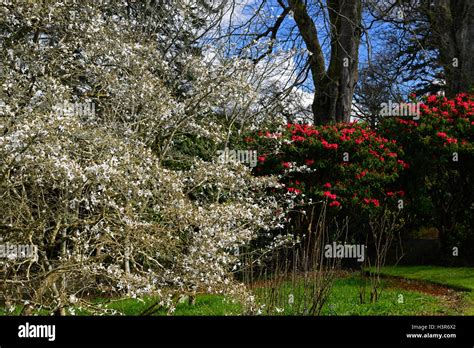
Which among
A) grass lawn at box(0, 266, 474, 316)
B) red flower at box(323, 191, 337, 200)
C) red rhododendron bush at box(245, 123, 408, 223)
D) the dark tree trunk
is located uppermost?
the dark tree trunk

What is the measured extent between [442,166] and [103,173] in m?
7.14

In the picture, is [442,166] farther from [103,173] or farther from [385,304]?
[103,173]

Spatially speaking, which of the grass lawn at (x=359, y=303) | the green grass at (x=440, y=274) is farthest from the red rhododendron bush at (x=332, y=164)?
the grass lawn at (x=359, y=303)

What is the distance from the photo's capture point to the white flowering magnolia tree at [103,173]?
538 centimetres

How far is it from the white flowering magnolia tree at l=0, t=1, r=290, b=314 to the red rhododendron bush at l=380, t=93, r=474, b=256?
2.99 metres

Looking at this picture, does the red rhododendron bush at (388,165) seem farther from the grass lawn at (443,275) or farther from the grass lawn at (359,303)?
the grass lawn at (359,303)

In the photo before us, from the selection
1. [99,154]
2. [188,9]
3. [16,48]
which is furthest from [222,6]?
[99,154]

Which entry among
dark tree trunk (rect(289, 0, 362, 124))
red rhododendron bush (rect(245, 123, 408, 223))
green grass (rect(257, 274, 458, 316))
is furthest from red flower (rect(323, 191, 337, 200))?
dark tree trunk (rect(289, 0, 362, 124))

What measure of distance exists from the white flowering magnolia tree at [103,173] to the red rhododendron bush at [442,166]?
299 centimetres

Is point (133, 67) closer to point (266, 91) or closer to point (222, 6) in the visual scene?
point (222, 6)

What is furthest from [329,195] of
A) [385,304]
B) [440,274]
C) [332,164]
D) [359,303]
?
[385,304]

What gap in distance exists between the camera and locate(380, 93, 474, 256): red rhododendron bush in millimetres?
10195

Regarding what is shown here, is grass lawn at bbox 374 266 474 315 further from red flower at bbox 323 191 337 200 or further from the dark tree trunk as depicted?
the dark tree trunk

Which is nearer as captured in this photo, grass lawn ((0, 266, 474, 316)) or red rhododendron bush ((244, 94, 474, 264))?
grass lawn ((0, 266, 474, 316))
